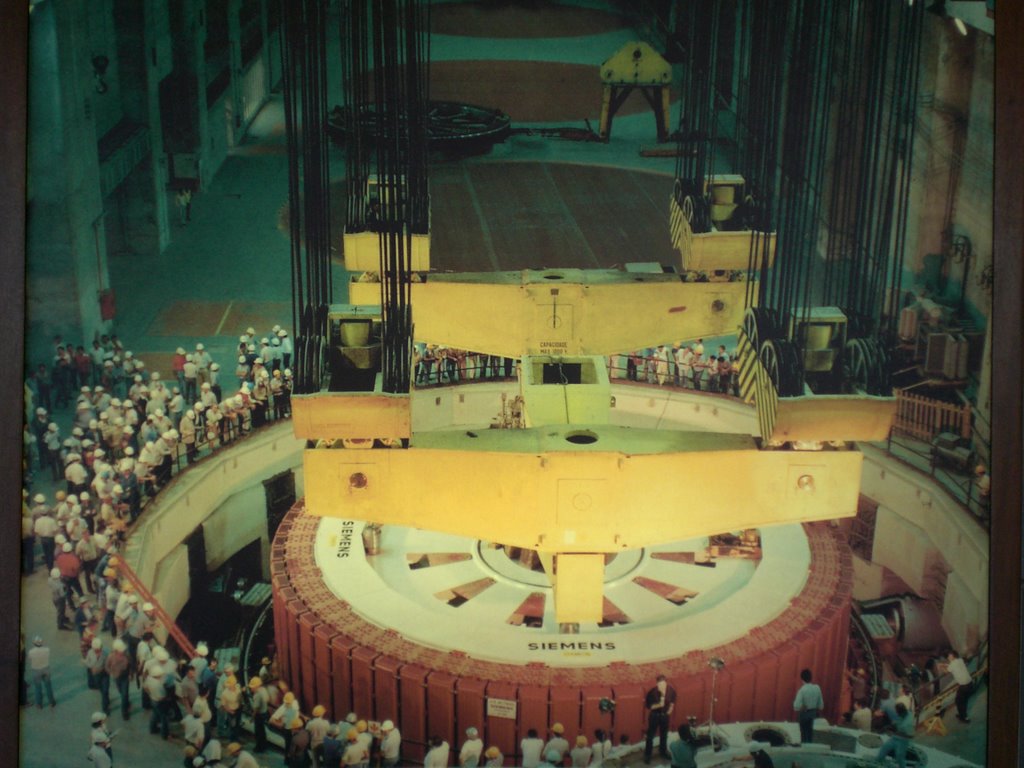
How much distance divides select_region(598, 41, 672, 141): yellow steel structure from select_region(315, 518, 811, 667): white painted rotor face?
24.9ft

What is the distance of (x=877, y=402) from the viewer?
16.3 meters

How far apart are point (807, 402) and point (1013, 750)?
541 cm

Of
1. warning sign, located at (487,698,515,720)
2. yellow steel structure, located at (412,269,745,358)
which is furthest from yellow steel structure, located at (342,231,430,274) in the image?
warning sign, located at (487,698,515,720)

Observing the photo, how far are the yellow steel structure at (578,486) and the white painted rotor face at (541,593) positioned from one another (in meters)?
2.67

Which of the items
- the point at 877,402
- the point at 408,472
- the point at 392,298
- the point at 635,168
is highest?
the point at 635,168

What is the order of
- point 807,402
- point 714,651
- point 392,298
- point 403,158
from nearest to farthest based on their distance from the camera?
point 807,402 < point 392,298 < point 714,651 < point 403,158

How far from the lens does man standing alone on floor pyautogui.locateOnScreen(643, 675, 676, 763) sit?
17453 millimetres

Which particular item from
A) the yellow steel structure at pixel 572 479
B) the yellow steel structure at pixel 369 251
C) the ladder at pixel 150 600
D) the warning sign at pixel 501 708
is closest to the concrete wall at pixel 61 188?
the ladder at pixel 150 600

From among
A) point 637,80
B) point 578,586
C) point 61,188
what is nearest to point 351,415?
point 578,586

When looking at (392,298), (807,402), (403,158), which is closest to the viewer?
(807,402)

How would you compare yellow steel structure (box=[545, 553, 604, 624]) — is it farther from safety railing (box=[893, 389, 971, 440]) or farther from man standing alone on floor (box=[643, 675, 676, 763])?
safety railing (box=[893, 389, 971, 440])

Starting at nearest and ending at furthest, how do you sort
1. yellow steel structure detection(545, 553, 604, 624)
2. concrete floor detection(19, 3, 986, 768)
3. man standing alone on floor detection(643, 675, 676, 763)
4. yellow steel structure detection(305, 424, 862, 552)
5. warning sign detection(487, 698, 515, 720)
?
yellow steel structure detection(305, 424, 862, 552)
man standing alone on floor detection(643, 675, 676, 763)
yellow steel structure detection(545, 553, 604, 624)
warning sign detection(487, 698, 515, 720)
concrete floor detection(19, 3, 986, 768)

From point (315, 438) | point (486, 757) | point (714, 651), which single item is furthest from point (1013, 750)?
point (315, 438)

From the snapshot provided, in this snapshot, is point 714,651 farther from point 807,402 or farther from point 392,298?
point 392,298
